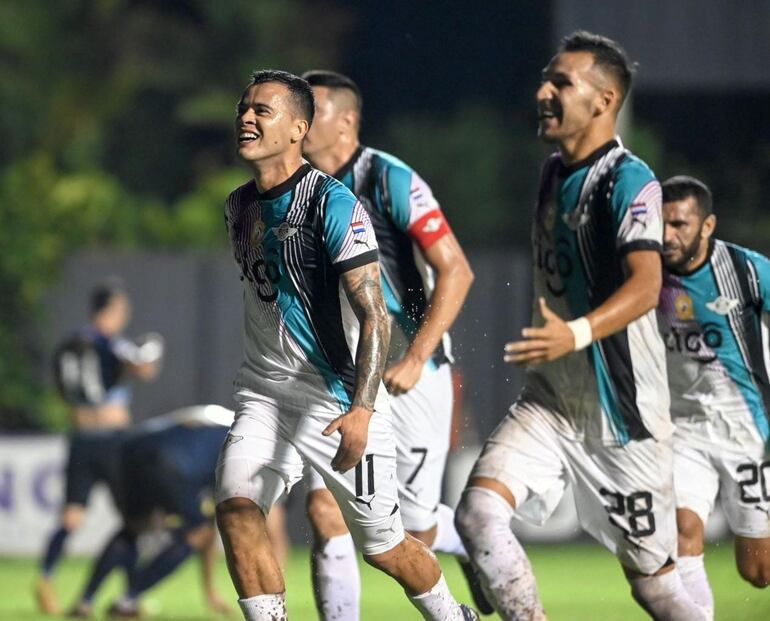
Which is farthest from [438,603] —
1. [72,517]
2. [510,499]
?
[72,517]

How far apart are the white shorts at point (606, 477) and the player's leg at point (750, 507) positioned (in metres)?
0.87

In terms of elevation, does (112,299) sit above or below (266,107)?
below

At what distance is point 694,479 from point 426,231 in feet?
5.25

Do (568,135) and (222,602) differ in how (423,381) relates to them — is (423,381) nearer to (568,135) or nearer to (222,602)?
(568,135)

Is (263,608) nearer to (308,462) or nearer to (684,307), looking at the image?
(308,462)

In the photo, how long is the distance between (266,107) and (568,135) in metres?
1.21

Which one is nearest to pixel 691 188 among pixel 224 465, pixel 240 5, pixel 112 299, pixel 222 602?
pixel 224 465

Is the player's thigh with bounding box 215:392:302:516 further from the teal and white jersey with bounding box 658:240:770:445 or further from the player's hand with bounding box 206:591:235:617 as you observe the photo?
the player's hand with bounding box 206:591:235:617

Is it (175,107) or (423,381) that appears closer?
(423,381)

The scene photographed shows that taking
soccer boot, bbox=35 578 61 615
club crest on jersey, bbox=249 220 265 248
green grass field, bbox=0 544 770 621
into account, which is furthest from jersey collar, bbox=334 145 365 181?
soccer boot, bbox=35 578 61 615

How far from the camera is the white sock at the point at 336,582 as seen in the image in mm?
7270

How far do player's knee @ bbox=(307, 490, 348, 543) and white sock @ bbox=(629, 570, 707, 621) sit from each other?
1273 mm

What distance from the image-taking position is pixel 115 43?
2706 cm

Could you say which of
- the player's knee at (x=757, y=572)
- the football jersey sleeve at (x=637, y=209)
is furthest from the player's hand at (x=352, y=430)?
the player's knee at (x=757, y=572)
